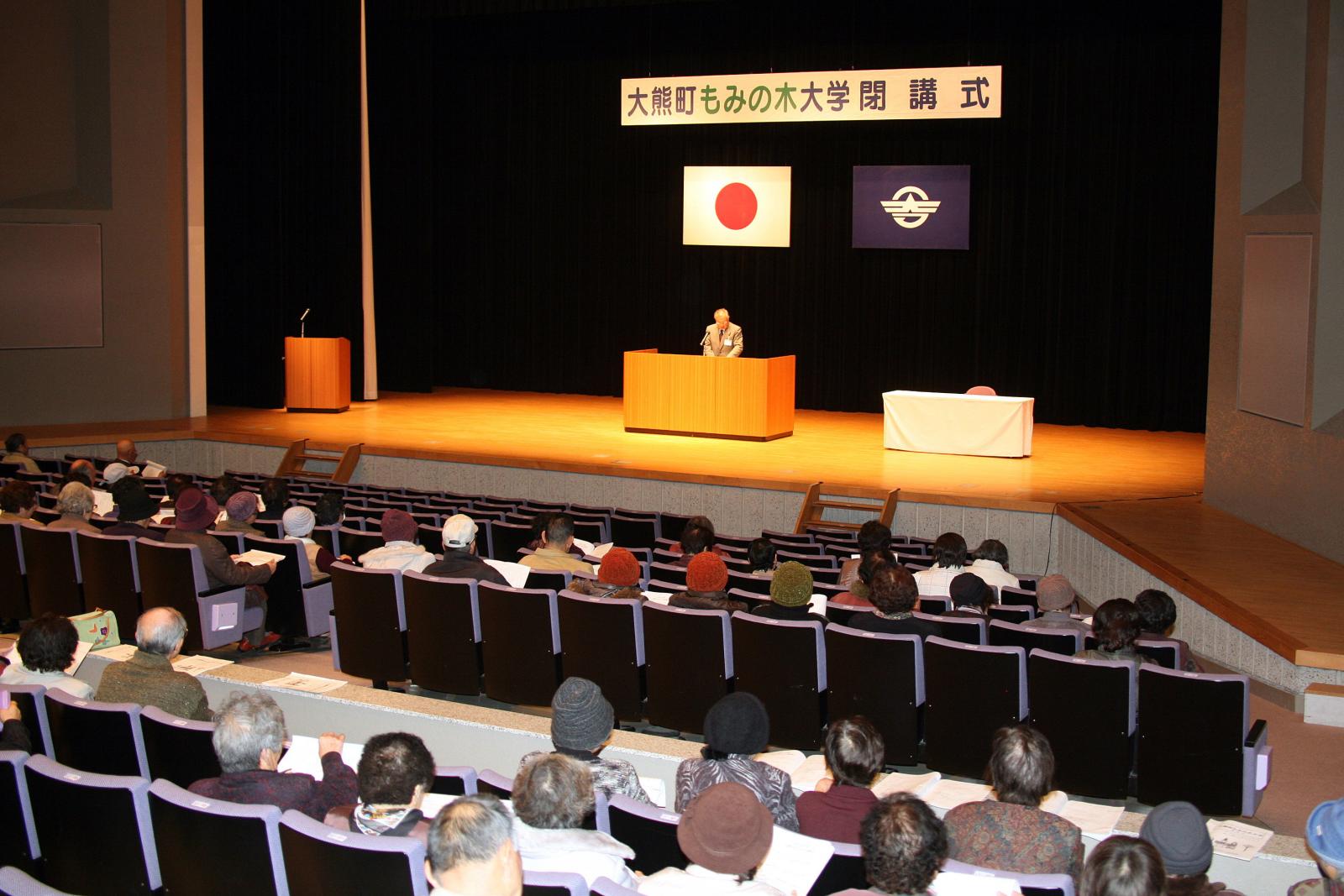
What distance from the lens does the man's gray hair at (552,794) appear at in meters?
3.11

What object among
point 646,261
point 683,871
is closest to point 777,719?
point 683,871

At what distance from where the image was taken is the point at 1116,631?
5.02 meters

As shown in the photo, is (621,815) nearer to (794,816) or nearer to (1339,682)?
(794,816)

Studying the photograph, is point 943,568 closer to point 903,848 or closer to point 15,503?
point 903,848

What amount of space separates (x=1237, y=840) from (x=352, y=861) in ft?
7.67

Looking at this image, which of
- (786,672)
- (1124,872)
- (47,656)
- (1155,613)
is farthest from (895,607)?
(47,656)

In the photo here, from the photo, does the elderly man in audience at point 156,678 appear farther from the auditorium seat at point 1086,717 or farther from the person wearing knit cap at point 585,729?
the auditorium seat at point 1086,717

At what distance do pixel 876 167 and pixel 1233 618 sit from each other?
9501 mm

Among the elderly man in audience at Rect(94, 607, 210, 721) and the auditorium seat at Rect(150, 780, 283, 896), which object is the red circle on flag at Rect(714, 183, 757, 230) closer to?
the elderly man in audience at Rect(94, 607, 210, 721)

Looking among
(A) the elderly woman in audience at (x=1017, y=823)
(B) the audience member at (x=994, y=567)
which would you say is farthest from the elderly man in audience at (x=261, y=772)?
(B) the audience member at (x=994, y=567)

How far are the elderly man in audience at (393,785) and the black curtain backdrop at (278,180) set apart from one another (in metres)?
13.4

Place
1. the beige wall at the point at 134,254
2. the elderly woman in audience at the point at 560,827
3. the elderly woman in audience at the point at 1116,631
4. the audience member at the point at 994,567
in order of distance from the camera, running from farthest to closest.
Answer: the beige wall at the point at 134,254
the audience member at the point at 994,567
the elderly woman in audience at the point at 1116,631
the elderly woman in audience at the point at 560,827

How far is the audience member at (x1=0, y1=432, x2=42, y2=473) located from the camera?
10086 mm

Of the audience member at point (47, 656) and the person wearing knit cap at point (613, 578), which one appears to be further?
the person wearing knit cap at point (613, 578)
